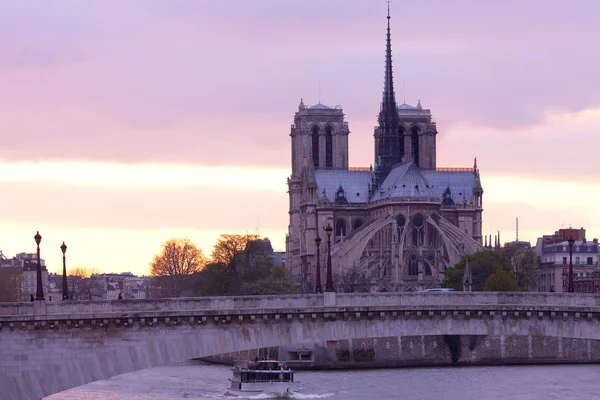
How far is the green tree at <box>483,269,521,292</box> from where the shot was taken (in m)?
141

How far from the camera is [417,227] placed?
190 metres

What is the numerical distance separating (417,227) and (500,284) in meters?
47.7

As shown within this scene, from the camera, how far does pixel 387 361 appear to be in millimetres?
120875

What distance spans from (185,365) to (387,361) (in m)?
14.0

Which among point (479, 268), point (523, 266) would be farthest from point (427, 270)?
point (479, 268)

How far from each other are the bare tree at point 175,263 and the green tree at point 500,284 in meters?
48.1

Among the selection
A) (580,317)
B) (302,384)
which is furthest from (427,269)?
(580,317)

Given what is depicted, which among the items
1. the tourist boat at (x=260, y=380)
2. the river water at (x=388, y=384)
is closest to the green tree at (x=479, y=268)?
the river water at (x=388, y=384)

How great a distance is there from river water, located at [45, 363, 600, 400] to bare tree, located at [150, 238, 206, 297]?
71320 mm

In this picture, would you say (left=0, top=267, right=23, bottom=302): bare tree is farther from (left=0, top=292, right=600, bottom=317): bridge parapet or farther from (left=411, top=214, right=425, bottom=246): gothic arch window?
(left=0, top=292, right=600, bottom=317): bridge parapet

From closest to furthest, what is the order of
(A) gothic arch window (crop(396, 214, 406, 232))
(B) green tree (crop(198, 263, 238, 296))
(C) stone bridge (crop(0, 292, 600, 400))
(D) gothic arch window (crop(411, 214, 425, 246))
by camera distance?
(C) stone bridge (crop(0, 292, 600, 400)) → (B) green tree (crop(198, 263, 238, 296)) → (D) gothic arch window (crop(411, 214, 425, 246)) → (A) gothic arch window (crop(396, 214, 406, 232))

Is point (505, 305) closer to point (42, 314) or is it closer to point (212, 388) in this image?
point (42, 314)

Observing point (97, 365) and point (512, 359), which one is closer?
point (97, 365)

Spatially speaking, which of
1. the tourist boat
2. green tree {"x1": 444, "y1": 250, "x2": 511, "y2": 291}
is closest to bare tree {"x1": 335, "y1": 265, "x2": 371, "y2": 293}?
green tree {"x1": 444, "y1": 250, "x2": 511, "y2": 291}
